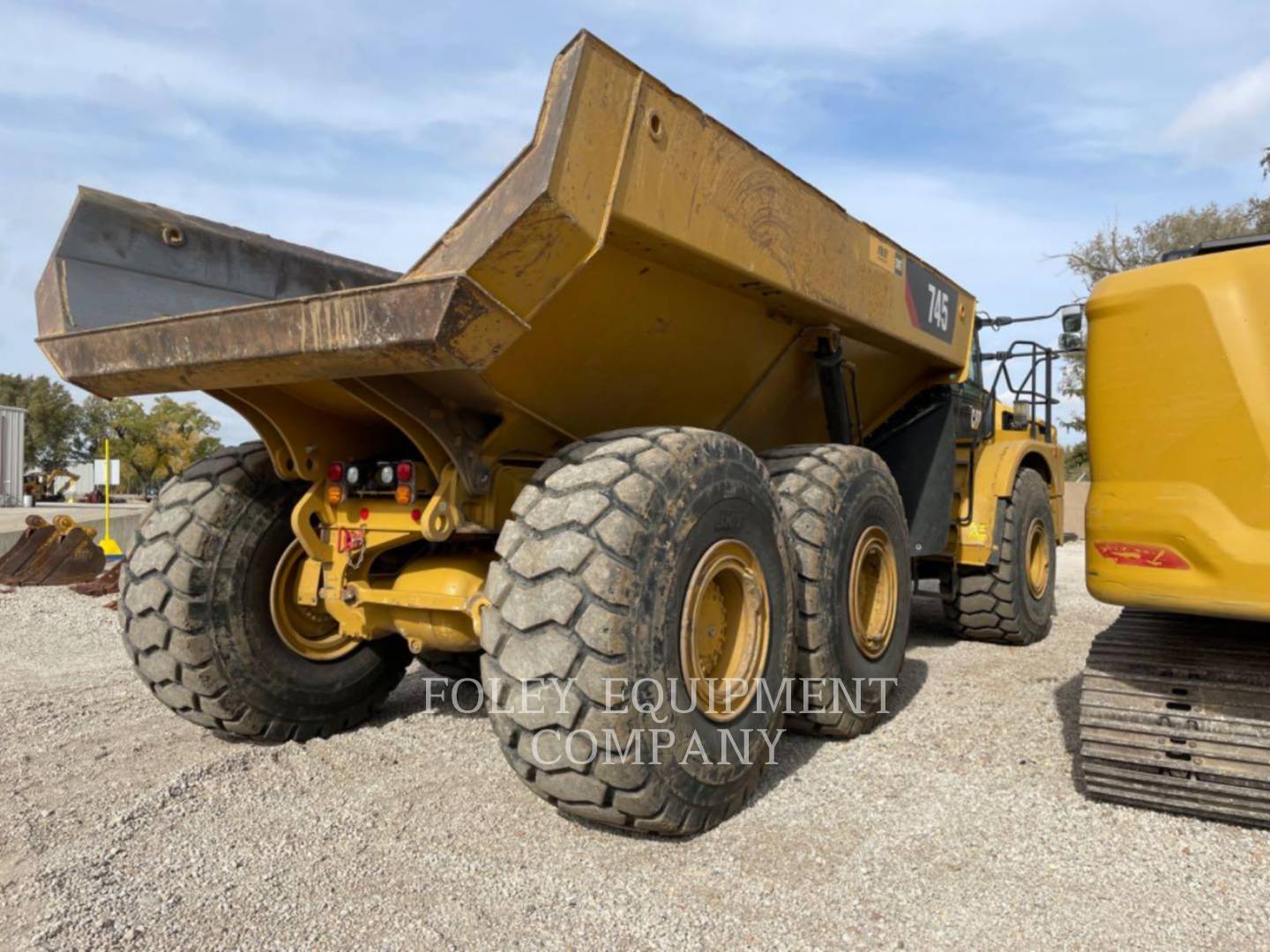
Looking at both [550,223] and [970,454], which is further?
[970,454]

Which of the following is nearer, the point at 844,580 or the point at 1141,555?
the point at 1141,555

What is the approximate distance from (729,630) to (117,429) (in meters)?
60.8

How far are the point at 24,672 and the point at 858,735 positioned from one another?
490 cm

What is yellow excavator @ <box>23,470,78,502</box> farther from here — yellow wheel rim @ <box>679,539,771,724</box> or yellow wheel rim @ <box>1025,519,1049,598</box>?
yellow wheel rim @ <box>679,539,771,724</box>

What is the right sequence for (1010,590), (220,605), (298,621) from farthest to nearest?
(1010,590), (298,621), (220,605)

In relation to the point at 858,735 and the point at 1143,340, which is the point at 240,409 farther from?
the point at 1143,340

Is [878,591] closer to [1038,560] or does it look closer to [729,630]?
[729,630]

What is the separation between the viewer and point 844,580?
12.6 ft

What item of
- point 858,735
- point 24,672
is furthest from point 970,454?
point 24,672

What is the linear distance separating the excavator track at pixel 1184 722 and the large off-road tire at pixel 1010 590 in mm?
2803

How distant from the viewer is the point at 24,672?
217 inches

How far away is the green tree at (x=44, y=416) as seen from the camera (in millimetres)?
57312

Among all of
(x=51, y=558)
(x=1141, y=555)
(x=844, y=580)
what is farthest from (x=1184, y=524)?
(x=51, y=558)

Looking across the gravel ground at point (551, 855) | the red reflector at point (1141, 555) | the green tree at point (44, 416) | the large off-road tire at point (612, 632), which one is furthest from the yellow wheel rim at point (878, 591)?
the green tree at point (44, 416)
